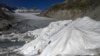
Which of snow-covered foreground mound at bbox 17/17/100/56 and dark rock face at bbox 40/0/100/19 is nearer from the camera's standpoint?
snow-covered foreground mound at bbox 17/17/100/56

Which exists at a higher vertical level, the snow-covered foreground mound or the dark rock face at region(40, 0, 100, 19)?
the dark rock face at region(40, 0, 100, 19)

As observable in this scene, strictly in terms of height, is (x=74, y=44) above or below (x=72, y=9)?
below

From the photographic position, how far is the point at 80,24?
22.0 m

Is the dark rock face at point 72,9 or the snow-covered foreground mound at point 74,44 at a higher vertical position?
the dark rock face at point 72,9

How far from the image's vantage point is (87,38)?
59.1 ft

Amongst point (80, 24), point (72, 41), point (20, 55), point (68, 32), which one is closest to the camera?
point (72, 41)

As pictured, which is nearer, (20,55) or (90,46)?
(90,46)

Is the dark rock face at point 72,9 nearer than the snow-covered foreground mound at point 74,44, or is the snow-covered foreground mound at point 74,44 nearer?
the snow-covered foreground mound at point 74,44

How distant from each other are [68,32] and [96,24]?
11.1ft

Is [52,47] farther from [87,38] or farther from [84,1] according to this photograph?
[84,1]

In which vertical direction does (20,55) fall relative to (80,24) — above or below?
below

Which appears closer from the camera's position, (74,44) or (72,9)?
(74,44)

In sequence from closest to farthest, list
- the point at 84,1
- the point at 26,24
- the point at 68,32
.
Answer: the point at 68,32, the point at 26,24, the point at 84,1

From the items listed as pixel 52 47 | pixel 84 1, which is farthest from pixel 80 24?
pixel 84 1
